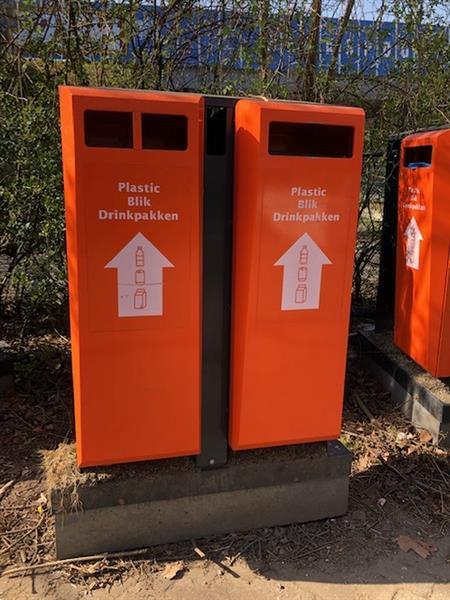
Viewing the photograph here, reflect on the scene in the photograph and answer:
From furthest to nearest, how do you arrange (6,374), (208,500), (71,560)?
(6,374)
(208,500)
(71,560)

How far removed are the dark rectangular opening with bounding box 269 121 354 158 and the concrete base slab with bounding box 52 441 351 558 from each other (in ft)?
4.39

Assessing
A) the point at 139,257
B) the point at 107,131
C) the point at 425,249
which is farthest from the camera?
the point at 425,249

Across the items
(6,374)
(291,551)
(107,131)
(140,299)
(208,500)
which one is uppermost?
(107,131)

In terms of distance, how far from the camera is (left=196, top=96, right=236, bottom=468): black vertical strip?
7.06ft

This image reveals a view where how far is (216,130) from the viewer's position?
219cm

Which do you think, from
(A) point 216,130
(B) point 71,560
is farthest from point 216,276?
(B) point 71,560

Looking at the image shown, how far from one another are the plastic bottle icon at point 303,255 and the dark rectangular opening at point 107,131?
80 centimetres

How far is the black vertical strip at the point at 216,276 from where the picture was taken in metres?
2.15

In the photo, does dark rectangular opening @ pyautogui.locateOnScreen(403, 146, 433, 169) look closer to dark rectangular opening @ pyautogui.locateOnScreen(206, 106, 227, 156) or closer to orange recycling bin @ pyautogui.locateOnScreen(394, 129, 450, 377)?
orange recycling bin @ pyautogui.locateOnScreen(394, 129, 450, 377)

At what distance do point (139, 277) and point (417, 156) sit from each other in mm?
2242

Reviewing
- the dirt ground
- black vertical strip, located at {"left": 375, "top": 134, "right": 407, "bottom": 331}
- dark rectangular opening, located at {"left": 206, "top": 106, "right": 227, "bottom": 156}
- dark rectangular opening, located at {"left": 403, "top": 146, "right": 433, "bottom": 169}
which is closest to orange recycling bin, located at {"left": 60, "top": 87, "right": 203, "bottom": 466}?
dark rectangular opening, located at {"left": 206, "top": 106, "right": 227, "bottom": 156}

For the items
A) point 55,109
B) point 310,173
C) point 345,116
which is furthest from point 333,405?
point 55,109

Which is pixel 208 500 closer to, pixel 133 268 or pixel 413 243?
pixel 133 268

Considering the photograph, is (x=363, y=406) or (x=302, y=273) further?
(x=363, y=406)
